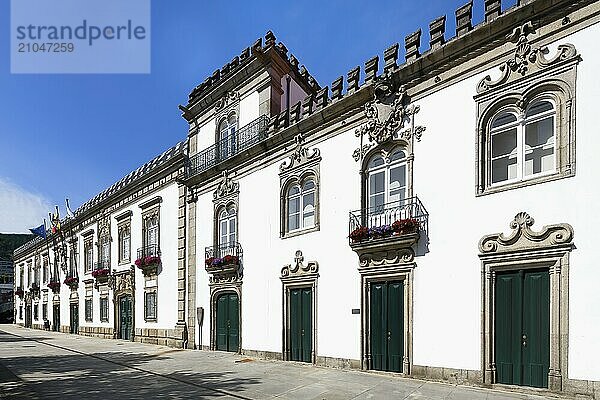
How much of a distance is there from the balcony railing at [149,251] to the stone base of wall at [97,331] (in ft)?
19.0

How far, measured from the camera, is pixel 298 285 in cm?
1526

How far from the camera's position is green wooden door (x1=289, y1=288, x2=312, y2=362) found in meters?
14.8

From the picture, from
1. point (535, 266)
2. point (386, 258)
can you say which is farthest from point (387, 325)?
point (535, 266)

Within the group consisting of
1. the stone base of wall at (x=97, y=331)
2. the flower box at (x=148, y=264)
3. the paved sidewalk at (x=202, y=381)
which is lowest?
the stone base of wall at (x=97, y=331)

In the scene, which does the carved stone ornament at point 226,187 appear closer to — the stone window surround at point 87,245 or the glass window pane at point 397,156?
the glass window pane at point 397,156

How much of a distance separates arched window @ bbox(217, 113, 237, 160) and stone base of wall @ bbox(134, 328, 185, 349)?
317 inches

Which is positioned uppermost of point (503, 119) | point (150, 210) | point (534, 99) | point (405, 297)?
point (534, 99)

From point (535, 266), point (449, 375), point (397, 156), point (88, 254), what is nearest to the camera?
point (535, 266)

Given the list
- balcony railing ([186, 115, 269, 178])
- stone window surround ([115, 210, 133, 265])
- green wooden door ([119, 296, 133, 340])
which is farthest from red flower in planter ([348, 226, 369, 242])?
stone window surround ([115, 210, 133, 265])

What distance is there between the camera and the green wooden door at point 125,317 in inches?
998

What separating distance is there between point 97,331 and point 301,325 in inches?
762

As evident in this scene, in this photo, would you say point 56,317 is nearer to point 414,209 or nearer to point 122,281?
point 122,281

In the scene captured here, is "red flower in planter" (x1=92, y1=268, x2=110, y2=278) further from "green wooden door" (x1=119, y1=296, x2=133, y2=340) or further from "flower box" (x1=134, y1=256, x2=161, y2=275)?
"flower box" (x1=134, y1=256, x2=161, y2=275)

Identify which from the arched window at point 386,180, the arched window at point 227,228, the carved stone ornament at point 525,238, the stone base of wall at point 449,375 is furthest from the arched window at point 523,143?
the arched window at point 227,228
